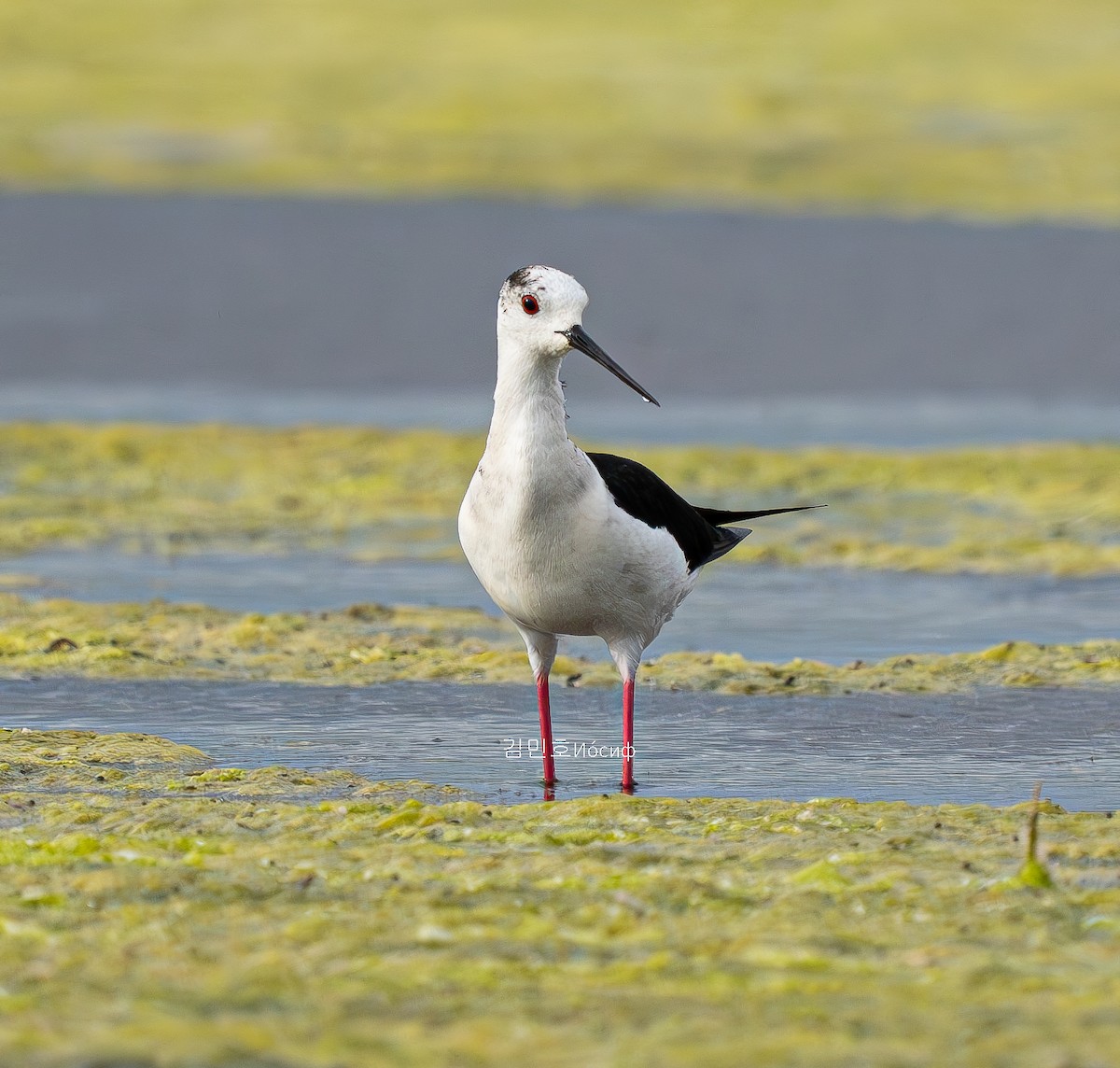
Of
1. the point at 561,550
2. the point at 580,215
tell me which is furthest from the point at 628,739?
the point at 580,215

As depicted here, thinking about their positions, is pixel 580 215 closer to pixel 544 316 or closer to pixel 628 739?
pixel 628 739

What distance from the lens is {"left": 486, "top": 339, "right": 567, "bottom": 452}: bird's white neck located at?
571 centimetres

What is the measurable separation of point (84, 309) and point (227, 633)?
363 inches

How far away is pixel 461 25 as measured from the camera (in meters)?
31.6

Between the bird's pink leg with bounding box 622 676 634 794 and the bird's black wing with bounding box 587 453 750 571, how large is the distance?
19.6 inches

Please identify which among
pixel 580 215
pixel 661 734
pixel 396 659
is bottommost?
pixel 661 734

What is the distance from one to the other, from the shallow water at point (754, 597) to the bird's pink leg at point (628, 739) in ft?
5.44

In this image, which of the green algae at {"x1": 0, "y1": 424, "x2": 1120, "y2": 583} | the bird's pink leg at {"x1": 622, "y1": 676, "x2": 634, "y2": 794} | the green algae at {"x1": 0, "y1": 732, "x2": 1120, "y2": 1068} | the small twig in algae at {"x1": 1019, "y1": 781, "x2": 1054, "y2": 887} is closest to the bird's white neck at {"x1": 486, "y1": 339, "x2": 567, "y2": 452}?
the bird's pink leg at {"x1": 622, "y1": 676, "x2": 634, "y2": 794}

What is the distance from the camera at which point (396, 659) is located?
7.73 metres

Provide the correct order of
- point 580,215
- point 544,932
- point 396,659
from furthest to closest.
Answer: point 580,215, point 396,659, point 544,932

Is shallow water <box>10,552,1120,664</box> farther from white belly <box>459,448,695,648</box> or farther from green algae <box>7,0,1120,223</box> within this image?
Answer: green algae <box>7,0,1120,223</box>

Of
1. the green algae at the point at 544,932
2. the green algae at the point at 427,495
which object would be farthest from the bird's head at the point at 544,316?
the green algae at the point at 427,495

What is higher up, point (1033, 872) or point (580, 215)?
point (580, 215)

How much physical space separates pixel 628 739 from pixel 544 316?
1.33m
